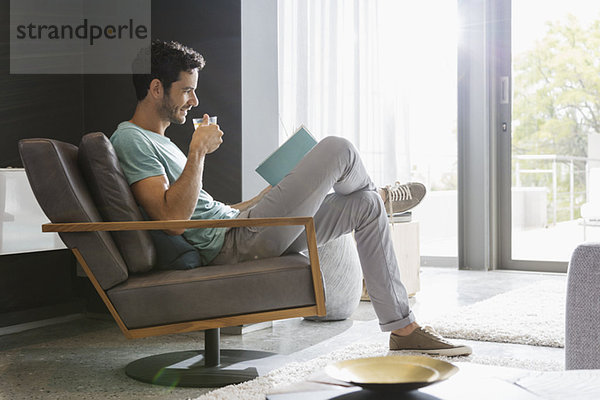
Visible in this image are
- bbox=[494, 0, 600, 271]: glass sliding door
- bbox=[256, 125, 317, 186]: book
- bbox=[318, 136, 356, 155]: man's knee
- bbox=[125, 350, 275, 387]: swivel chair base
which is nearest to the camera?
bbox=[125, 350, 275, 387]: swivel chair base

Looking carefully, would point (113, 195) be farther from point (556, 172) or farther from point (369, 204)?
point (556, 172)

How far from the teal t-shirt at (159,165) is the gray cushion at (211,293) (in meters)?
0.17

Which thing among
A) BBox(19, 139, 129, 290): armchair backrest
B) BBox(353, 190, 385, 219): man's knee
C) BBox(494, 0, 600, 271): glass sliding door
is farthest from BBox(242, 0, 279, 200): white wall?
BBox(494, 0, 600, 271): glass sliding door

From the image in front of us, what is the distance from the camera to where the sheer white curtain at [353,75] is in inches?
165

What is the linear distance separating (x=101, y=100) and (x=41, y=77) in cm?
32

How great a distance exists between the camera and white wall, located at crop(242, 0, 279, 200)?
3254mm

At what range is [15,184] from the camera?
2.88m

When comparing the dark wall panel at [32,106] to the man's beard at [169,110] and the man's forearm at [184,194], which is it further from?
the man's forearm at [184,194]

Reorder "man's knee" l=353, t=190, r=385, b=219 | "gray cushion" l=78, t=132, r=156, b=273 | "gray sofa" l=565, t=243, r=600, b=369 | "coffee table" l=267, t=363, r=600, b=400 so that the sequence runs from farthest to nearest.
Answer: "man's knee" l=353, t=190, r=385, b=219
"gray cushion" l=78, t=132, r=156, b=273
"gray sofa" l=565, t=243, r=600, b=369
"coffee table" l=267, t=363, r=600, b=400

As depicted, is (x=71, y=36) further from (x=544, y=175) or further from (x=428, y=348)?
(x=544, y=175)

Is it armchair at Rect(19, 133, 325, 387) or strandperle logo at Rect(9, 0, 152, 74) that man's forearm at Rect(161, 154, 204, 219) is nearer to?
armchair at Rect(19, 133, 325, 387)

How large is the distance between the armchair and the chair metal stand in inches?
1.2

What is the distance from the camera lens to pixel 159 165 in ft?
7.24

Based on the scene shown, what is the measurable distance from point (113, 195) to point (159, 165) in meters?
0.19
